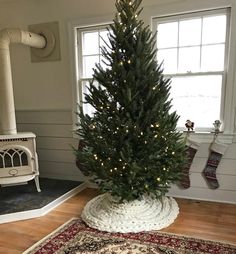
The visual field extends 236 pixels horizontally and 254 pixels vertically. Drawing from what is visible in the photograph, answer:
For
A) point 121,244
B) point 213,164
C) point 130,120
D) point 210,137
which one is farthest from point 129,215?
point 210,137

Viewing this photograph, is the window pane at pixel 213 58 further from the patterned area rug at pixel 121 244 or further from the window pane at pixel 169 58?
the patterned area rug at pixel 121 244

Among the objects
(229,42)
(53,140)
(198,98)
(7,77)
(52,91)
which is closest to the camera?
(229,42)

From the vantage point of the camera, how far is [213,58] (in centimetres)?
278

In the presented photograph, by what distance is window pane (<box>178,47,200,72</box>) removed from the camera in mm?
2838

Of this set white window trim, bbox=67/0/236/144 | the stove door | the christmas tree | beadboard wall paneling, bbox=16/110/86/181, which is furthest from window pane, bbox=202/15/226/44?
the stove door

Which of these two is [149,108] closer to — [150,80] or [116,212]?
[150,80]

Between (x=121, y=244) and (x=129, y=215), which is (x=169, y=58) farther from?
(x=121, y=244)

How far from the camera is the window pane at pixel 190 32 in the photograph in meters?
2.79

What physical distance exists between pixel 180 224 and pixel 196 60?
5.73ft

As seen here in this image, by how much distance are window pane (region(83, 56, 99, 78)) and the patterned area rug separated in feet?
6.44

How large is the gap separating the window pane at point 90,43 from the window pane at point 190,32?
3.50 ft

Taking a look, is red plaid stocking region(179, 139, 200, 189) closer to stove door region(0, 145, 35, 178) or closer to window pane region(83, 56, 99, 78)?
window pane region(83, 56, 99, 78)

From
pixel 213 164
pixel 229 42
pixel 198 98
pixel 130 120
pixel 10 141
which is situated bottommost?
pixel 213 164

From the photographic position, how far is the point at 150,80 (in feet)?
7.47
